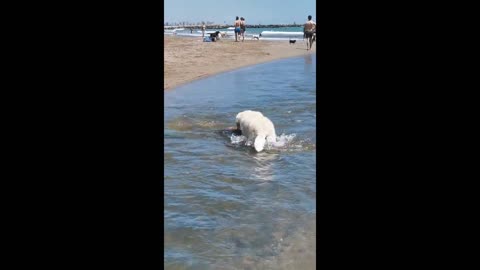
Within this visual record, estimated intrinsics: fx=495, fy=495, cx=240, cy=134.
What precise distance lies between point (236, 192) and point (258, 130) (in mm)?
2075

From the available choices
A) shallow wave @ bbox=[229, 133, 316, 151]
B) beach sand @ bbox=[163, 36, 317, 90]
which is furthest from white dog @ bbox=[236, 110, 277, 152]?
beach sand @ bbox=[163, 36, 317, 90]

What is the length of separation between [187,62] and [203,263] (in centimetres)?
1518

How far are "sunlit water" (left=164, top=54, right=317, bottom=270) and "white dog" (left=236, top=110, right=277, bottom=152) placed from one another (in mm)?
118

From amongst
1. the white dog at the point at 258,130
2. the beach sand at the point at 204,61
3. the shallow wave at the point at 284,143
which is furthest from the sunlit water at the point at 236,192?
the beach sand at the point at 204,61

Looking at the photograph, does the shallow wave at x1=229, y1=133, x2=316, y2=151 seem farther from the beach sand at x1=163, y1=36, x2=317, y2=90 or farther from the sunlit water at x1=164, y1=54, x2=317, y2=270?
the beach sand at x1=163, y1=36, x2=317, y2=90

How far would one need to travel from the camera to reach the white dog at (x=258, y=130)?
652cm

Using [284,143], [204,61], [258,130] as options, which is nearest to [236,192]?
[258,130]

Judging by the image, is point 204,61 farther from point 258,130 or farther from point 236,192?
point 236,192

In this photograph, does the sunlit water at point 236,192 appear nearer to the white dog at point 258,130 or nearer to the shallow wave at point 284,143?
the shallow wave at point 284,143

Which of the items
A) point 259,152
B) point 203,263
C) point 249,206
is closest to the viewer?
point 203,263

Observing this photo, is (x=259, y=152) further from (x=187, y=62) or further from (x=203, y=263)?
(x=187, y=62)
